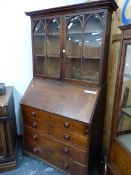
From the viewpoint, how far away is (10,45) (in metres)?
2.18

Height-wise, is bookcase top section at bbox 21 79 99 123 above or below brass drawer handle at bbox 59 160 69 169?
above

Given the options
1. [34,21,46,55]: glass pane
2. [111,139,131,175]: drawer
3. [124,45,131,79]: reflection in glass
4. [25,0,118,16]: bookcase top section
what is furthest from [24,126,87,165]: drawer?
[25,0,118,16]: bookcase top section

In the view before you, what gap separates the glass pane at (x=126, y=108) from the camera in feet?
4.45

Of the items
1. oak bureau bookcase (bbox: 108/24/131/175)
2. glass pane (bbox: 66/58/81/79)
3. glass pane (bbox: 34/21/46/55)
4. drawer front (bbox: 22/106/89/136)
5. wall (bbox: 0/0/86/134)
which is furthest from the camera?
wall (bbox: 0/0/86/134)

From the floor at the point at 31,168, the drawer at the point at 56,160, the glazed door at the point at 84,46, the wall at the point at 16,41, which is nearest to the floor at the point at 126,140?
the drawer at the point at 56,160

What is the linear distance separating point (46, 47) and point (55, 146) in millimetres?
1172

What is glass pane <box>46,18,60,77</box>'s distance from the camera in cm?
186

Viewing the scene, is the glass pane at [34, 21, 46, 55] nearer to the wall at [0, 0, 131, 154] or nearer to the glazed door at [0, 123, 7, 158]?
the wall at [0, 0, 131, 154]

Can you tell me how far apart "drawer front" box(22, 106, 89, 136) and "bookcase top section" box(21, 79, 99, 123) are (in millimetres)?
45

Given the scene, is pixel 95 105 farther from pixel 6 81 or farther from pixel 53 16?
pixel 6 81

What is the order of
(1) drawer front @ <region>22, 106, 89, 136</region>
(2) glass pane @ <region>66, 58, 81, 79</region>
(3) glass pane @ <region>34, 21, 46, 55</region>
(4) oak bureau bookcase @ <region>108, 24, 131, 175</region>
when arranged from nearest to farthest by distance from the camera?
(4) oak bureau bookcase @ <region>108, 24, 131, 175</region> < (1) drawer front @ <region>22, 106, 89, 136</region> < (2) glass pane @ <region>66, 58, 81, 79</region> < (3) glass pane @ <region>34, 21, 46, 55</region>

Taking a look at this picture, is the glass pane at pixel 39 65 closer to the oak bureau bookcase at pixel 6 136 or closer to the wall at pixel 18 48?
the wall at pixel 18 48

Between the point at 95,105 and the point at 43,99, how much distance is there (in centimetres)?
62

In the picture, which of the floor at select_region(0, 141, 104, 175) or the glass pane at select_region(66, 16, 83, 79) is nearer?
the glass pane at select_region(66, 16, 83, 79)
